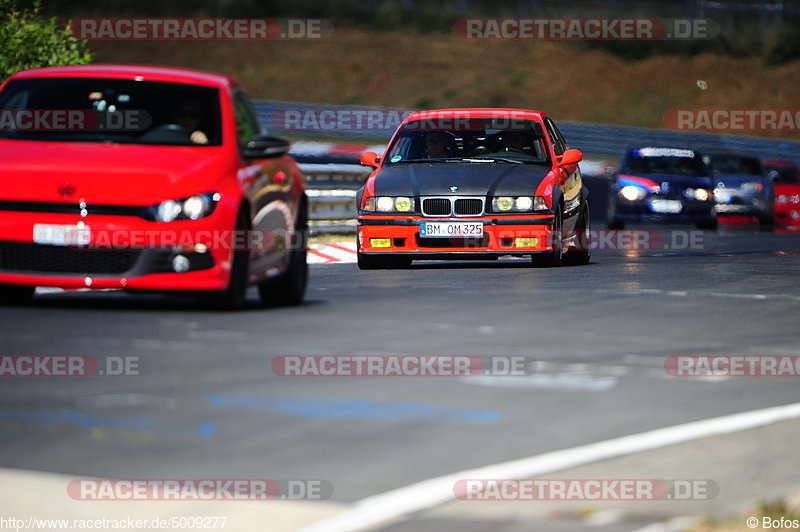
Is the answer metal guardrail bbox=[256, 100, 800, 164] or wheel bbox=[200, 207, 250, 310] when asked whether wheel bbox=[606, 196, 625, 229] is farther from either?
wheel bbox=[200, 207, 250, 310]

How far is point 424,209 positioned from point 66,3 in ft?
175

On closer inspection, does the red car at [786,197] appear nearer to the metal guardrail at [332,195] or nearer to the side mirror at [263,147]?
the metal guardrail at [332,195]

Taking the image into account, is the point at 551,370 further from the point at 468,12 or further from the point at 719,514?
the point at 468,12

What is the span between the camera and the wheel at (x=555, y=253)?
17406 mm

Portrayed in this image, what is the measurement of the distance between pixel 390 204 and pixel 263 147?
18.2ft

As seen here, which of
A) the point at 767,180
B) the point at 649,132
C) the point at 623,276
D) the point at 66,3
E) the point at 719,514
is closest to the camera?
the point at 719,514

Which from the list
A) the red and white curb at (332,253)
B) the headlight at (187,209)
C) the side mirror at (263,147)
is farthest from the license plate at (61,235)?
the red and white curb at (332,253)

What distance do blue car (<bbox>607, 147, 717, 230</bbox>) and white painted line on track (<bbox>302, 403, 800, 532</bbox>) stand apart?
20.3 metres

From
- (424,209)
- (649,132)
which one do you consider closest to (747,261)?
(424,209)

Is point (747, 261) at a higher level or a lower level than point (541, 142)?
lower

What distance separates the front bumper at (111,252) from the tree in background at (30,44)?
13.8 meters

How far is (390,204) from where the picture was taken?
1716 cm

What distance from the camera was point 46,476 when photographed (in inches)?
243

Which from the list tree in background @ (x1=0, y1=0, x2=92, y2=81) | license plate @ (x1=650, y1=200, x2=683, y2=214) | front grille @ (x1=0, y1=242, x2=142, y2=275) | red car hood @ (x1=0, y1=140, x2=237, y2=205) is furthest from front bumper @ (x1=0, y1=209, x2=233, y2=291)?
license plate @ (x1=650, y1=200, x2=683, y2=214)
